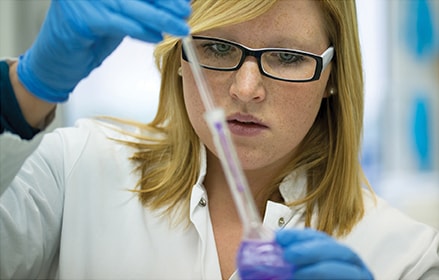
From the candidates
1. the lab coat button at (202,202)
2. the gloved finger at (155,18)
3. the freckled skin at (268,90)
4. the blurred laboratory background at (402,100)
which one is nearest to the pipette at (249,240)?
the gloved finger at (155,18)

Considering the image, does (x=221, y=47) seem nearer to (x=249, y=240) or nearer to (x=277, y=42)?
(x=277, y=42)

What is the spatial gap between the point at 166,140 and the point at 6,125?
1.56ft

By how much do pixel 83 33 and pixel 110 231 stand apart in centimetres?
49

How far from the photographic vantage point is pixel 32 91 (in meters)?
1.17

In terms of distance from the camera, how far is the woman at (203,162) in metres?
1.25

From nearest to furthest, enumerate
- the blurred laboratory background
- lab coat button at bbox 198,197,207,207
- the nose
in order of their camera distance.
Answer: the nose, lab coat button at bbox 198,197,207,207, the blurred laboratory background

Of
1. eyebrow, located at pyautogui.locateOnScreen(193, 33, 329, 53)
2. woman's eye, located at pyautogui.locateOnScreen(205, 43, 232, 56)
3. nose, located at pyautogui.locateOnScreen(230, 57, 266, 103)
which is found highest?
eyebrow, located at pyautogui.locateOnScreen(193, 33, 329, 53)

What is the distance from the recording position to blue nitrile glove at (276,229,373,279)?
3.08 ft

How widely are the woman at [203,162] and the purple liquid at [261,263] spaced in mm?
194

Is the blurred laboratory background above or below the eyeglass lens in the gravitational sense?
below

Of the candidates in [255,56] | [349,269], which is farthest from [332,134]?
Answer: [349,269]

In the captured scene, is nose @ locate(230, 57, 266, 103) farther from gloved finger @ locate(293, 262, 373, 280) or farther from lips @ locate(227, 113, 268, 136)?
gloved finger @ locate(293, 262, 373, 280)

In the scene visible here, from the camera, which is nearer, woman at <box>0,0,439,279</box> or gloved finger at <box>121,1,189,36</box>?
gloved finger at <box>121,1,189,36</box>

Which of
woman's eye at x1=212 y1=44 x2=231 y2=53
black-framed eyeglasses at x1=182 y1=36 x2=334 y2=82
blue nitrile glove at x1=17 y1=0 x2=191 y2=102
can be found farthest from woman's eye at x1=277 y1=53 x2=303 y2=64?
blue nitrile glove at x1=17 y1=0 x2=191 y2=102
